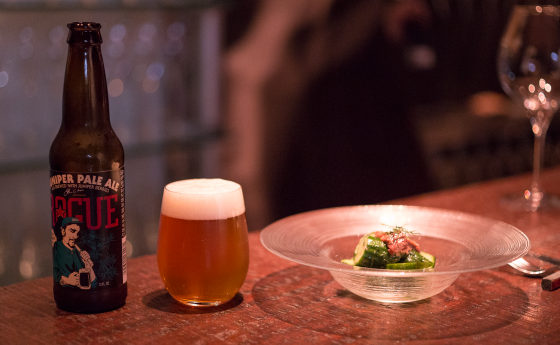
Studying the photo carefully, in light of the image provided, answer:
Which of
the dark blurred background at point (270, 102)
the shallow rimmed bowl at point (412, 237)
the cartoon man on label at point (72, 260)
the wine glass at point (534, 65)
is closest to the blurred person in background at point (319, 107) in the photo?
the dark blurred background at point (270, 102)

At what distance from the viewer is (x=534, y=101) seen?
4.73ft

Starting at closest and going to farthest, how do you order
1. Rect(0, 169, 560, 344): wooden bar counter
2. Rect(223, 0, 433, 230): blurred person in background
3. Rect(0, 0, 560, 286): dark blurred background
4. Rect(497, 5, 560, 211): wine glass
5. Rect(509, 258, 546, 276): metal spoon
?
Rect(0, 169, 560, 344): wooden bar counter → Rect(509, 258, 546, 276): metal spoon → Rect(497, 5, 560, 211): wine glass → Rect(0, 0, 560, 286): dark blurred background → Rect(223, 0, 433, 230): blurred person in background

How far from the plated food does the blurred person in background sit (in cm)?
159

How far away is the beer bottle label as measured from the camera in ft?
2.51

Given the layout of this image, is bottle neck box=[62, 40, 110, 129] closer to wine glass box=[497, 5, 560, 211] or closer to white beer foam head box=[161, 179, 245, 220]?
white beer foam head box=[161, 179, 245, 220]

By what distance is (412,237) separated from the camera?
0.99 meters

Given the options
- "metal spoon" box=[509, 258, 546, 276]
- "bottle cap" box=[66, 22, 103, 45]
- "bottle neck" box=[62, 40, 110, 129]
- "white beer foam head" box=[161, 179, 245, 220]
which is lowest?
"metal spoon" box=[509, 258, 546, 276]

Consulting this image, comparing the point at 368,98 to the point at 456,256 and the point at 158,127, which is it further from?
the point at 456,256

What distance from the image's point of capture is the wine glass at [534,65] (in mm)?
1376

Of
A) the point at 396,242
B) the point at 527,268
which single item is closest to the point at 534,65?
the point at 527,268

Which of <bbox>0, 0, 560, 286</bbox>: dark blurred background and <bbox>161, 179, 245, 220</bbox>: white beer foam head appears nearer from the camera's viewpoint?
<bbox>161, 179, 245, 220</bbox>: white beer foam head

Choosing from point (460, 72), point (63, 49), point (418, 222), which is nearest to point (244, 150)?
point (63, 49)

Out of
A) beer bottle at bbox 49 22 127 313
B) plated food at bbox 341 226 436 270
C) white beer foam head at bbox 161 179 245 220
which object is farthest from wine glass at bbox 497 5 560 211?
beer bottle at bbox 49 22 127 313

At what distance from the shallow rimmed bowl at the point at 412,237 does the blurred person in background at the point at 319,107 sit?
1.43 metres
